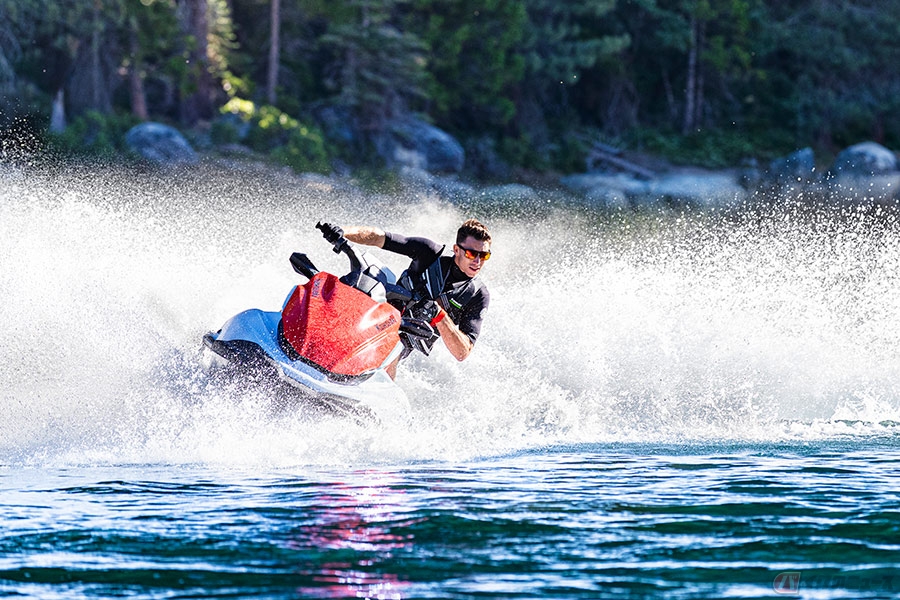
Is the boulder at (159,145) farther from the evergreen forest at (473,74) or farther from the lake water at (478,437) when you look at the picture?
the lake water at (478,437)

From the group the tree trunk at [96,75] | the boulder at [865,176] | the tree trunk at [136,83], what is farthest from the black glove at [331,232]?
the boulder at [865,176]

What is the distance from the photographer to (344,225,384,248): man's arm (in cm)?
891

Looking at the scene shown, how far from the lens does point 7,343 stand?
955cm

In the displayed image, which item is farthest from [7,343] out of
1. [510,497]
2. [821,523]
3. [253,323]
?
[821,523]

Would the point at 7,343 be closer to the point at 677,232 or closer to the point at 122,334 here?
the point at 122,334

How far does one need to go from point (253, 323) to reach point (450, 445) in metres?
1.47

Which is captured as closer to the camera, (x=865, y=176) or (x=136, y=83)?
(x=136, y=83)

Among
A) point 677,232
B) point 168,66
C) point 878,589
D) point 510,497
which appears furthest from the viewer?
point 168,66

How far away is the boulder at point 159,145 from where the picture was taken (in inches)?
1162

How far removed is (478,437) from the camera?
29.8ft

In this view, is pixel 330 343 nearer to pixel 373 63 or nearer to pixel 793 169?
pixel 373 63

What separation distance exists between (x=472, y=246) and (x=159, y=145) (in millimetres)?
22349

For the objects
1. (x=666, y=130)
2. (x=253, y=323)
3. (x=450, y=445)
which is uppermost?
(x=666, y=130)

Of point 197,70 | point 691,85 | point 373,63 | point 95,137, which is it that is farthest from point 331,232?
point 691,85
